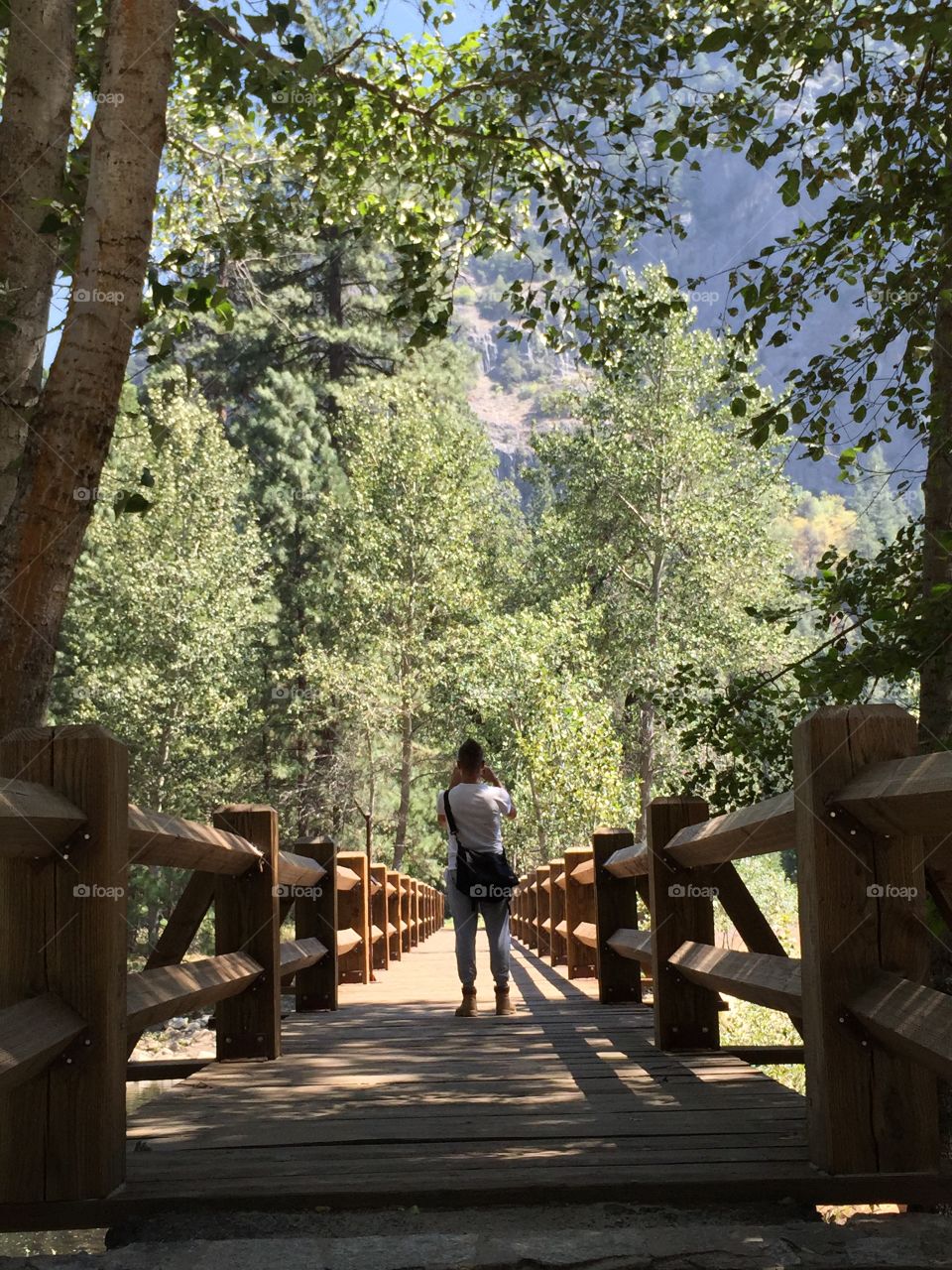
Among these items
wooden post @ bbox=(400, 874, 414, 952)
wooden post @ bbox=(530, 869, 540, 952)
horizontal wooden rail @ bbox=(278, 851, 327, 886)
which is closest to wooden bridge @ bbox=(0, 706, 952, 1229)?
horizontal wooden rail @ bbox=(278, 851, 327, 886)

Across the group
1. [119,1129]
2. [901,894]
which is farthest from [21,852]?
[901,894]

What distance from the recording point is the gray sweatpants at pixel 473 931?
8.90 meters

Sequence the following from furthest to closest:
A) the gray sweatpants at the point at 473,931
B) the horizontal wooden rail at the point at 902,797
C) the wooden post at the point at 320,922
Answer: the gray sweatpants at the point at 473,931, the wooden post at the point at 320,922, the horizontal wooden rail at the point at 902,797

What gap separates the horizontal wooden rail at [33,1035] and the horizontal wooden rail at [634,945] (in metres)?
3.45

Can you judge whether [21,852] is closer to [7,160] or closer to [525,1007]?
[7,160]

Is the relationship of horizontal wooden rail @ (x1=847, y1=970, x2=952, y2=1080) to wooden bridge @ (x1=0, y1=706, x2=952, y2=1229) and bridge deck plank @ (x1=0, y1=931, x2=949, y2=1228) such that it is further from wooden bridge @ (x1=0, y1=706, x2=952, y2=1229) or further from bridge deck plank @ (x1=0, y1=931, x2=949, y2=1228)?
bridge deck plank @ (x1=0, y1=931, x2=949, y2=1228)

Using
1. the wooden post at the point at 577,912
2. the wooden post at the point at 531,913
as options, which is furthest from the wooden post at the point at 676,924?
the wooden post at the point at 531,913

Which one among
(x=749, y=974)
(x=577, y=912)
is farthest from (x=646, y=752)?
(x=749, y=974)

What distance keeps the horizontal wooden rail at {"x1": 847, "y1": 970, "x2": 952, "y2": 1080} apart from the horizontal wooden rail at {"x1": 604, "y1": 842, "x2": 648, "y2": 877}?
3.11 metres

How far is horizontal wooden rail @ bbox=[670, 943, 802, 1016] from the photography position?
12.4 feet

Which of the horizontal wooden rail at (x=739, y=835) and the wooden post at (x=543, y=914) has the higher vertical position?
the horizontal wooden rail at (x=739, y=835)

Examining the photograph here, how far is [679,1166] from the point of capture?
338 centimetres

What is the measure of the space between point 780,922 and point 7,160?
2458 centimetres

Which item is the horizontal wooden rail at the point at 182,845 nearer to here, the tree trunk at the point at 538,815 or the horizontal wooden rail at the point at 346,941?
the horizontal wooden rail at the point at 346,941
